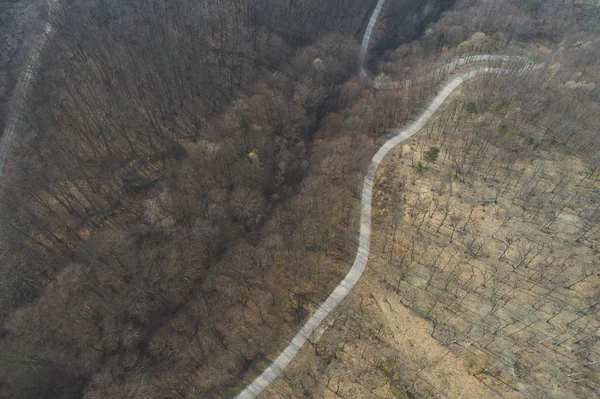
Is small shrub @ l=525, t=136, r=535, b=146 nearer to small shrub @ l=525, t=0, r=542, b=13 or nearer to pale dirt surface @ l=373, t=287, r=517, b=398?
pale dirt surface @ l=373, t=287, r=517, b=398

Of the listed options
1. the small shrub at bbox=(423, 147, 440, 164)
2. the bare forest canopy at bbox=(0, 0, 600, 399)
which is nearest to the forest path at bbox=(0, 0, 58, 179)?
the bare forest canopy at bbox=(0, 0, 600, 399)

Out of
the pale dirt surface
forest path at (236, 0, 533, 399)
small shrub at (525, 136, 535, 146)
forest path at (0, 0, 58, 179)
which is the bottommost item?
the pale dirt surface

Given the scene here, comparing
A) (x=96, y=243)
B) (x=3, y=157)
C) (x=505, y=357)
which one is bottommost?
(x=505, y=357)

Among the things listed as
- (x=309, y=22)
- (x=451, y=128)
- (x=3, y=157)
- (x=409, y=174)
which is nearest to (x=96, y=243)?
(x=3, y=157)

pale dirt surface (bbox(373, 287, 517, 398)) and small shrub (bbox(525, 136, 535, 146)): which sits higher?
small shrub (bbox(525, 136, 535, 146))

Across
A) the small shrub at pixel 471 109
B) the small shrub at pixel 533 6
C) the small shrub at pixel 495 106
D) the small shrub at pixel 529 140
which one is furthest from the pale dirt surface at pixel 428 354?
the small shrub at pixel 533 6

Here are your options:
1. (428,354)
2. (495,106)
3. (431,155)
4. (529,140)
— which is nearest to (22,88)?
(431,155)

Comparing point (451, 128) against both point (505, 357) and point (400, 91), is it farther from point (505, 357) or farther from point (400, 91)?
point (505, 357)

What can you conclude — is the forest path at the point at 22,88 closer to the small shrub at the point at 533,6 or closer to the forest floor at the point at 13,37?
the forest floor at the point at 13,37

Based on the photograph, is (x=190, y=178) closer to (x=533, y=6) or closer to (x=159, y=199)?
(x=159, y=199)
